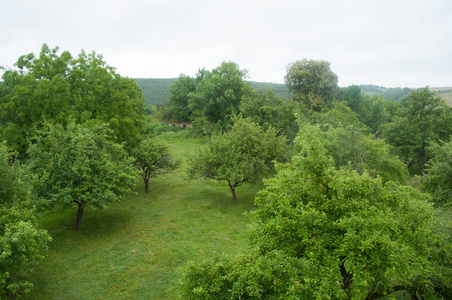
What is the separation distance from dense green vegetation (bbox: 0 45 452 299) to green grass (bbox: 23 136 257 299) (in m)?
0.09

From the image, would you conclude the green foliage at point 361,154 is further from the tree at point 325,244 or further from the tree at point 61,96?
the tree at point 61,96

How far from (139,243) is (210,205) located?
25.6 feet

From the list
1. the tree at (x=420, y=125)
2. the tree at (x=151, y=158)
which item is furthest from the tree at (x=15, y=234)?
the tree at (x=420, y=125)

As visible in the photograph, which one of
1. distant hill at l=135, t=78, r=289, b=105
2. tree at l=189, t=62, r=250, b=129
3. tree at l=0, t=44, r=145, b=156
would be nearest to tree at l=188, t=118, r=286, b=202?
tree at l=0, t=44, r=145, b=156

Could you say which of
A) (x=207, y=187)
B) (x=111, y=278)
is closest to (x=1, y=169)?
(x=111, y=278)

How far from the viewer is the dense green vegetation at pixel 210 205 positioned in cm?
830

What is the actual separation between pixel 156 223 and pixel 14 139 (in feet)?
37.1

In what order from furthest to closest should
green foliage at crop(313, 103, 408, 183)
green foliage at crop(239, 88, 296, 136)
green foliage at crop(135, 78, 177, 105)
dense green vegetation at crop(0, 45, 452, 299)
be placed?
green foliage at crop(135, 78, 177, 105) → green foliage at crop(239, 88, 296, 136) → green foliage at crop(313, 103, 408, 183) → dense green vegetation at crop(0, 45, 452, 299)

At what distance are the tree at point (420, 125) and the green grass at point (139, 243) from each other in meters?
17.8

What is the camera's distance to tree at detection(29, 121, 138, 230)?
1644cm

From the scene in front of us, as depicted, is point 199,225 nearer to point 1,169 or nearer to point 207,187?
point 207,187

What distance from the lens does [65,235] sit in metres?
18.1

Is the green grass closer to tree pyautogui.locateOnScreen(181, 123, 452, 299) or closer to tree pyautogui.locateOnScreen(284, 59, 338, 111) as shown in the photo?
tree pyautogui.locateOnScreen(181, 123, 452, 299)

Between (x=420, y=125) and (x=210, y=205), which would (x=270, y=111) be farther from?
(x=420, y=125)
